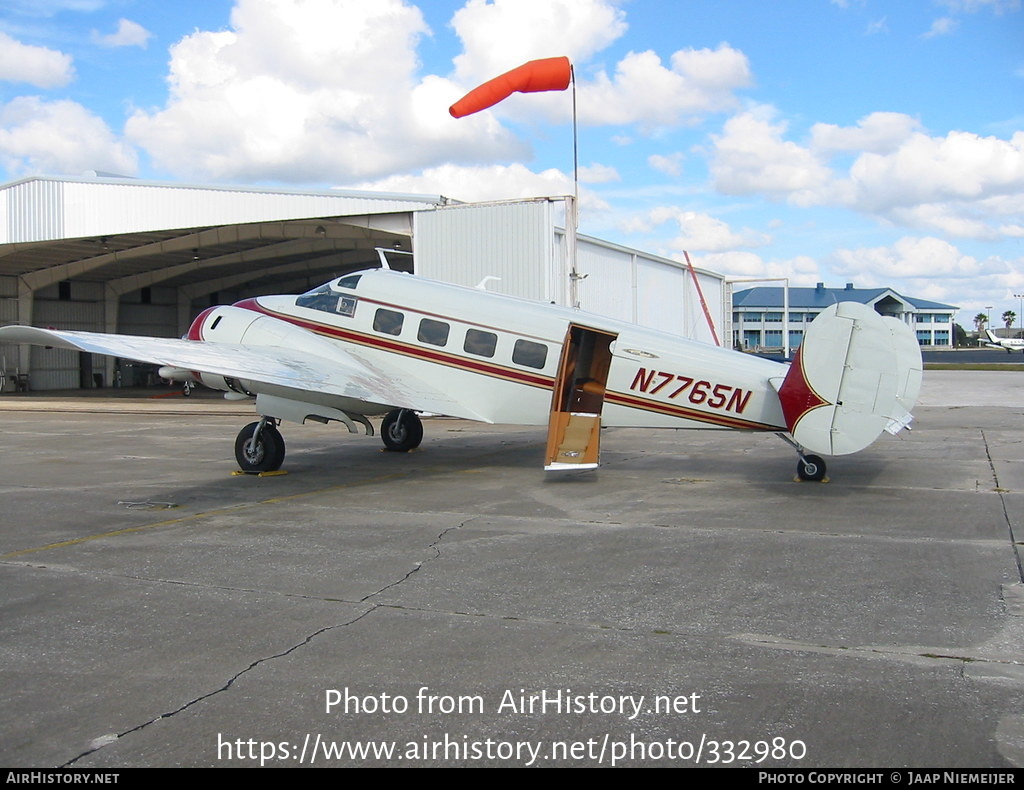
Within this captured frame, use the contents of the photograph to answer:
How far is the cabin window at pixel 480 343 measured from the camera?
1414 cm

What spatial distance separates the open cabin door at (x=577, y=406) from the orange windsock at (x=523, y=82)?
26.3 ft

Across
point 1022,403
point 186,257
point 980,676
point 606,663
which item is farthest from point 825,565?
point 186,257

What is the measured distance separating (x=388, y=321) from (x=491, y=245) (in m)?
11.5

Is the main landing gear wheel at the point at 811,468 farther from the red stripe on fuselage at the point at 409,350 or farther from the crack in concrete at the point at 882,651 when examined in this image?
the crack in concrete at the point at 882,651

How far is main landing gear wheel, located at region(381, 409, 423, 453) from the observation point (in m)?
17.4

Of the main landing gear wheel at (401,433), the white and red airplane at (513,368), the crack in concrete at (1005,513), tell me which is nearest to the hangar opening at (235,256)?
the white and red airplane at (513,368)

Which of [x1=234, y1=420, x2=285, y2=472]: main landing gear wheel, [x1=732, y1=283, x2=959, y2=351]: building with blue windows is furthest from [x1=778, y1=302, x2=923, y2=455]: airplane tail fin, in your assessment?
[x1=732, y1=283, x2=959, y2=351]: building with blue windows

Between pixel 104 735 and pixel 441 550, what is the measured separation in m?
4.55

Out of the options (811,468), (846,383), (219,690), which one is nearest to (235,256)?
(811,468)

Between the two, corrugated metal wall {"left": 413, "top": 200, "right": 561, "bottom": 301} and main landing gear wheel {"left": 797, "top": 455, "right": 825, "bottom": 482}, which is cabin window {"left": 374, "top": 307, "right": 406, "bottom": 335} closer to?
main landing gear wheel {"left": 797, "top": 455, "right": 825, "bottom": 482}

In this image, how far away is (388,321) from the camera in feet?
48.9

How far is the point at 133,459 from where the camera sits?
670 inches

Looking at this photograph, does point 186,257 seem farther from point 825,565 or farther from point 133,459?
point 825,565

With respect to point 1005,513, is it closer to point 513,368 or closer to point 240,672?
point 513,368
